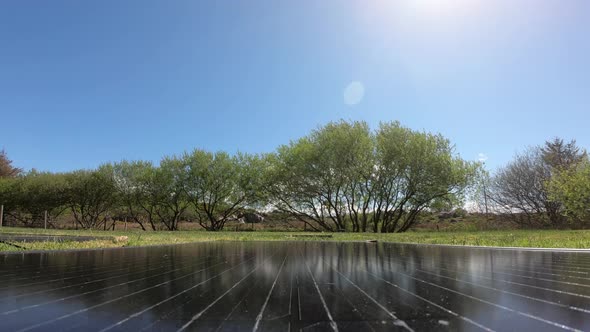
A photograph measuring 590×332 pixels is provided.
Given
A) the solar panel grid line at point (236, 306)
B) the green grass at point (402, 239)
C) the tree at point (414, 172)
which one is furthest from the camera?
the tree at point (414, 172)

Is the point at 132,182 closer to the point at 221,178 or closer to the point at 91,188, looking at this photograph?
the point at 91,188

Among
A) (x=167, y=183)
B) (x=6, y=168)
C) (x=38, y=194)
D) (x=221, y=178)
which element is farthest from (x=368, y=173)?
(x=6, y=168)

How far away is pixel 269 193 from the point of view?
1511 inches

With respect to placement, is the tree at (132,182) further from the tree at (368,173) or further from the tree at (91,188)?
the tree at (368,173)

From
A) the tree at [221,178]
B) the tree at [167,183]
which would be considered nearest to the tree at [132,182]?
the tree at [167,183]

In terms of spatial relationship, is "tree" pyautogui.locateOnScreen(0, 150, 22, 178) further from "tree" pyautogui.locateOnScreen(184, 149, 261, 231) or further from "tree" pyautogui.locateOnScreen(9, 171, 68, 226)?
"tree" pyautogui.locateOnScreen(184, 149, 261, 231)

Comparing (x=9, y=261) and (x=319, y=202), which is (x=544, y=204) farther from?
(x=9, y=261)

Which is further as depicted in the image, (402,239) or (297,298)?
(402,239)

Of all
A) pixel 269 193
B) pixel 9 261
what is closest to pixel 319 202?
A: pixel 269 193

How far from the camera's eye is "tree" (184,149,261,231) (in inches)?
1571

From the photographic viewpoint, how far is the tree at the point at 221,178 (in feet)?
131

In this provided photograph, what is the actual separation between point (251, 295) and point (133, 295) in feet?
4.80

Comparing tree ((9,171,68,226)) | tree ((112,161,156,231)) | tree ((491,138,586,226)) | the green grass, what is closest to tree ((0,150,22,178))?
tree ((9,171,68,226))

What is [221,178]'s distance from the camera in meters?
40.1
